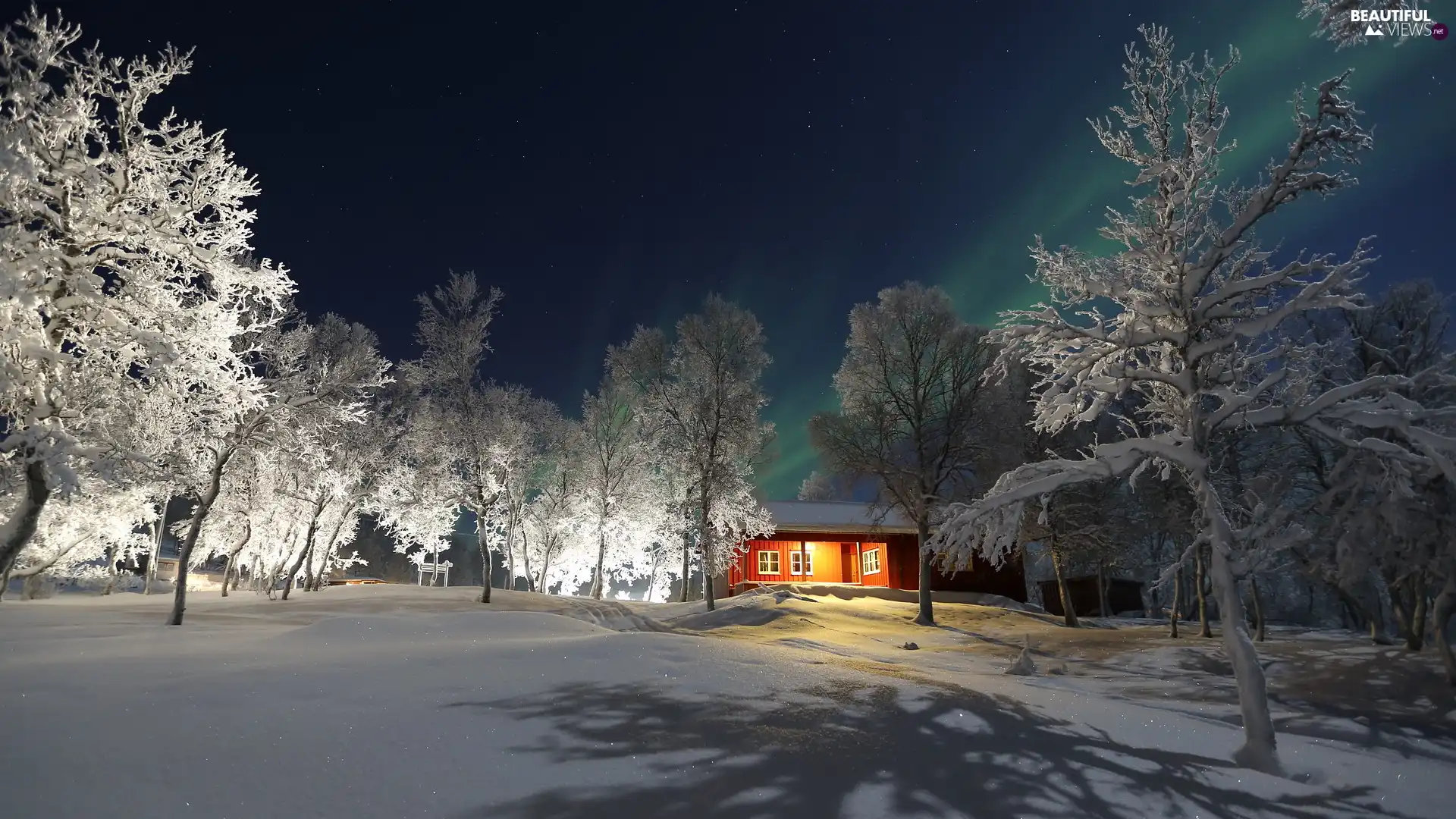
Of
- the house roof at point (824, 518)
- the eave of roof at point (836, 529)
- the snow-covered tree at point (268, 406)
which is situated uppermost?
the snow-covered tree at point (268, 406)

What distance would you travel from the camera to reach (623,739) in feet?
19.3

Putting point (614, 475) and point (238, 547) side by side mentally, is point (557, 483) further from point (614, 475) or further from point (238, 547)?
point (238, 547)

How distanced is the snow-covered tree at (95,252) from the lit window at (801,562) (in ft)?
110

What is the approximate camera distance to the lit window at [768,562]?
133 feet

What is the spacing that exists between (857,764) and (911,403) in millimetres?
21405

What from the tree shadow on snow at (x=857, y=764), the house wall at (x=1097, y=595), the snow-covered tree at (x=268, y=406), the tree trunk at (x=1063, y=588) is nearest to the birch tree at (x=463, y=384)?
the snow-covered tree at (x=268, y=406)

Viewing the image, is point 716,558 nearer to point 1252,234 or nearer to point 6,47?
point 1252,234

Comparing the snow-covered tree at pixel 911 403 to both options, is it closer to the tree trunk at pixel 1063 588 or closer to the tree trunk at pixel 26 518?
the tree trunk at pixel 1063 588

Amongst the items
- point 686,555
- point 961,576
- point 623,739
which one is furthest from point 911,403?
point 623,739

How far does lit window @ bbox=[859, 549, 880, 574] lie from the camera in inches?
1574

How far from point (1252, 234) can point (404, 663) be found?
491 inches

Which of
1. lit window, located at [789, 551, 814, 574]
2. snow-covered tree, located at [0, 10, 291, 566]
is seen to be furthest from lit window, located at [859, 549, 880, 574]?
snow-covered tree, located at [0, 10, 291, 566]

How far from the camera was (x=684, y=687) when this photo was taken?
753cm

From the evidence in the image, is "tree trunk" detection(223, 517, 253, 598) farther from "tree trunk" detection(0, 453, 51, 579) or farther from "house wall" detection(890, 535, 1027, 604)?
"house wall" detection(890, 535, 1027, 604)
